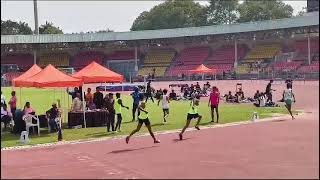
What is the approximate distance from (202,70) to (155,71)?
34.7 meters


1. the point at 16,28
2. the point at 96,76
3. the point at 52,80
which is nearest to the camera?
the point at 52,80

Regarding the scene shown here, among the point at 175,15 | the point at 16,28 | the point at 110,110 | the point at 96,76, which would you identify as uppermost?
the point at 175,15

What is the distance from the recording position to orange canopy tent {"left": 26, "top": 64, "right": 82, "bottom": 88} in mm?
18062

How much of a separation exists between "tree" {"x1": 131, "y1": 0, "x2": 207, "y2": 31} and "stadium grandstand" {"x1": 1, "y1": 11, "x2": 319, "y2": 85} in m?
33.1

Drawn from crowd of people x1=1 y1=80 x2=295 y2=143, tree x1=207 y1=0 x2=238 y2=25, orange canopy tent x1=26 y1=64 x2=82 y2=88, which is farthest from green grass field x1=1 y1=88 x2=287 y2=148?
tree x1=207 y1=0 x2=238 y2=25

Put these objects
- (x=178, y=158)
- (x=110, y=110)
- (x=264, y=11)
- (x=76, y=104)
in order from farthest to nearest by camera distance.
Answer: (x=264, y=11)
(x=76, y=104)
(x=110, y=110)
(x=178, y=158)

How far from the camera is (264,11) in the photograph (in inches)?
4055

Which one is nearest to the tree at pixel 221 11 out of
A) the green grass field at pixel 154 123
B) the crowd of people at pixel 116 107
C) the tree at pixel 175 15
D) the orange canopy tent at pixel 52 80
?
the tree at pixel 175 15

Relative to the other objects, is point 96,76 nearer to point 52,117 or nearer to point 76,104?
point 76,104

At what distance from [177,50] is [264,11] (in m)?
32.5

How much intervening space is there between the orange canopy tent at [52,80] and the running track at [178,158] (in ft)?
11.3

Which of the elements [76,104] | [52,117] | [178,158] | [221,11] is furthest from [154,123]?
[221,11]

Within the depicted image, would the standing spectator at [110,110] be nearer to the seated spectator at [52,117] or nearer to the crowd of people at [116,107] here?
the crowd of people at [116,107]

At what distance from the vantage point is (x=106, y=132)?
59.3 ft
